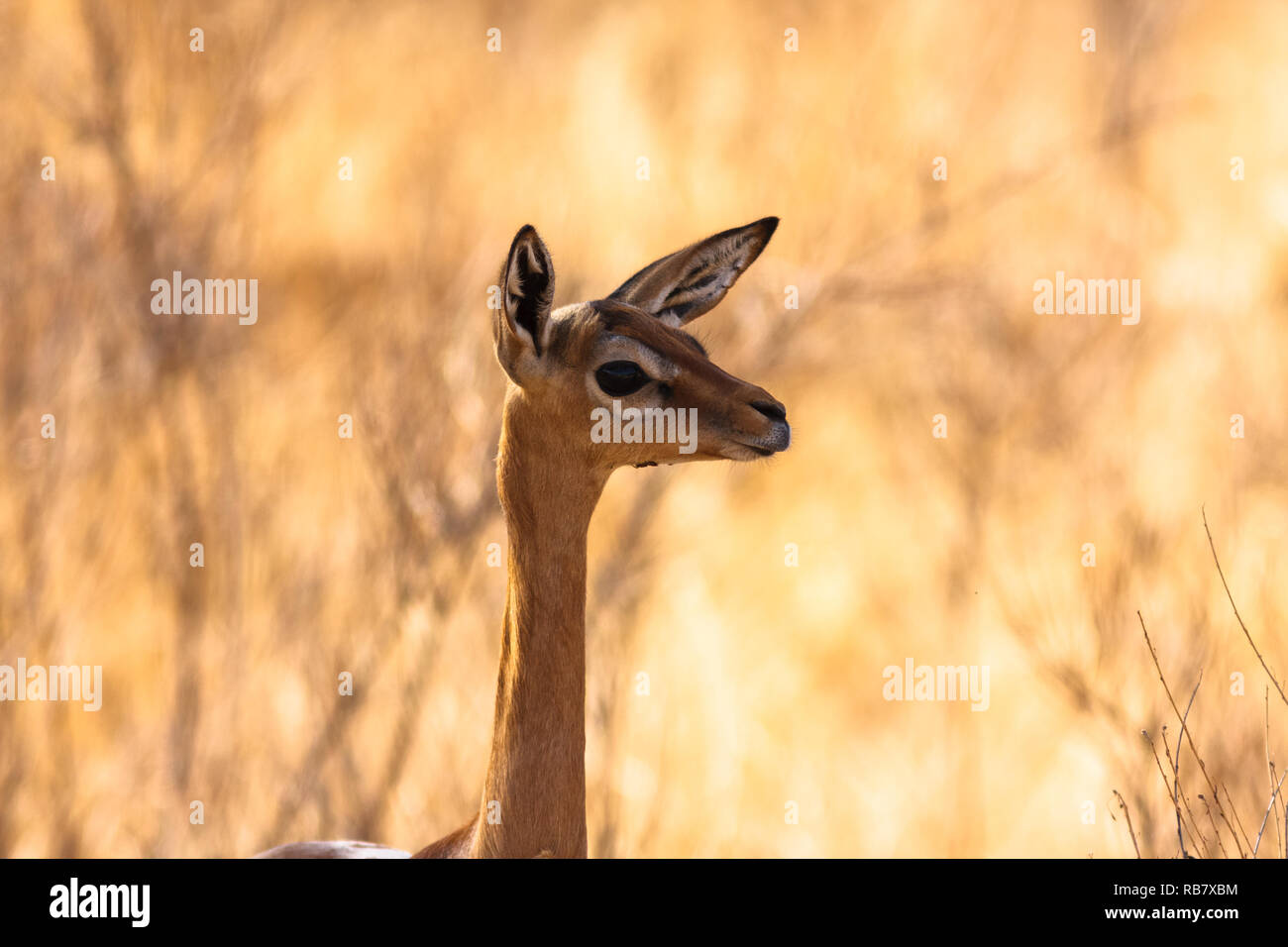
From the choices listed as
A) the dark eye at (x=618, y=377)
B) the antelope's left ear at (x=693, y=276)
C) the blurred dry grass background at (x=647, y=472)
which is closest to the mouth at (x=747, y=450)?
the dark eye at (x=618, y=377)

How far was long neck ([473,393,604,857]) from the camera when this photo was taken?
3662mm

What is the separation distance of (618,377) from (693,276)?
67 cm

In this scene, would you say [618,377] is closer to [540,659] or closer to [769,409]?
[769,409]

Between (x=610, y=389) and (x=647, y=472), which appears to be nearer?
(x=610, y=389)

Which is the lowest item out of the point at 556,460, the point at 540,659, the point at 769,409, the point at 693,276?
the point at 540,659

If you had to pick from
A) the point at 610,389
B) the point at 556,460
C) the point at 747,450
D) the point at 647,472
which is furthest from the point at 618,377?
the point at 647,472

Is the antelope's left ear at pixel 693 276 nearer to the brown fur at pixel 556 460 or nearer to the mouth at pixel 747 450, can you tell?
the brown fur at pixel 556 460

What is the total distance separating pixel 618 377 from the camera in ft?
12.6

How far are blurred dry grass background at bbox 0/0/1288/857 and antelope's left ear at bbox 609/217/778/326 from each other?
3.76 m

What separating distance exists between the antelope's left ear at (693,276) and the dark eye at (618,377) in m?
0.48

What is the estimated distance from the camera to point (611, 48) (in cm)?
1430

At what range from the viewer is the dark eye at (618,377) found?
3.84 m

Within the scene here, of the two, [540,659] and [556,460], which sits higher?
[556,460]
